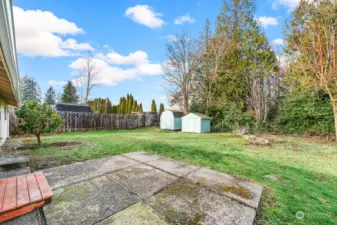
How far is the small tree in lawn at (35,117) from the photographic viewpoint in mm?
4406

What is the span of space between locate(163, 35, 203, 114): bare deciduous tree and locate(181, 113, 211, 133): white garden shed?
8.03 ft

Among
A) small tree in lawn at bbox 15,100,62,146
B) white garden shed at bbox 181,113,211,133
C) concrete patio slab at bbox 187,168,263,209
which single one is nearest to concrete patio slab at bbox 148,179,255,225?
Answer: concrete patio slab at bbox 187,168,263,209

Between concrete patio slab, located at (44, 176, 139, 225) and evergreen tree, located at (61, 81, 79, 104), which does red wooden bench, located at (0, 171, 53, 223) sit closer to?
concrete patio slab, located at (44, 176, 139, 225)

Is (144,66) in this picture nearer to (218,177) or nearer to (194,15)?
(194,15)

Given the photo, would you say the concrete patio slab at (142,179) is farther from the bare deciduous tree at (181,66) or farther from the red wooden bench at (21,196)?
the bare deciduous tree at (181,66)

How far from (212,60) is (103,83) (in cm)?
1470

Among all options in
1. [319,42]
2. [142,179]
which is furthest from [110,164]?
[319,42]

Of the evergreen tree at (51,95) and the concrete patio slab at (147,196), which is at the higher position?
the evergreen tree at (51,95)

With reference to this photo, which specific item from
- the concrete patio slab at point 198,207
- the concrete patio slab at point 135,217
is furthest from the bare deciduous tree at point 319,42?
the concrete patio slab at point 135,217

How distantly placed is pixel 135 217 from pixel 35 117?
4862 millimetres

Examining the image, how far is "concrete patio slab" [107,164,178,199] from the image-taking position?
1.95 m

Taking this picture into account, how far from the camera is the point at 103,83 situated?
20.3 metres

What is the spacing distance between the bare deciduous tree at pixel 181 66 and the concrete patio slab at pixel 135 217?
38.6ft

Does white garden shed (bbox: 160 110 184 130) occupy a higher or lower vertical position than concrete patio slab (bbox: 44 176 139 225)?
higher
